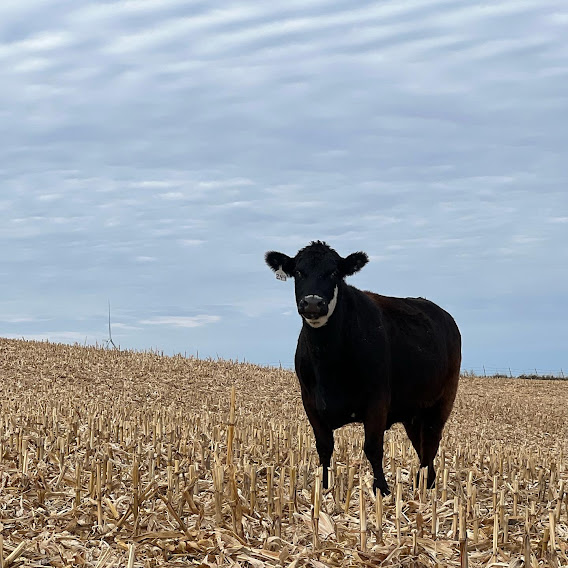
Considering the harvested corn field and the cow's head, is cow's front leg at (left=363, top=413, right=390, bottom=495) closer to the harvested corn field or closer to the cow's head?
the harvested corn field

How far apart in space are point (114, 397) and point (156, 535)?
18.2 m

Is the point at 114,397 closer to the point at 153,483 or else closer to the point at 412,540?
the point at 153,483

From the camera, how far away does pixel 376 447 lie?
339 inches

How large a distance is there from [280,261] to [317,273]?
0.61 m

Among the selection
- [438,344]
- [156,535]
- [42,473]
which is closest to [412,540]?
[156,535]

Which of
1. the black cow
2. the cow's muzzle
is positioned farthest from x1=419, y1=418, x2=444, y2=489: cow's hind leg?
the cow's muzzle

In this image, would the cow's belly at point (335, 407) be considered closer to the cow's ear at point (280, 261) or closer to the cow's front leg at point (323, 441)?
the cow's front leg at point (323, 441)

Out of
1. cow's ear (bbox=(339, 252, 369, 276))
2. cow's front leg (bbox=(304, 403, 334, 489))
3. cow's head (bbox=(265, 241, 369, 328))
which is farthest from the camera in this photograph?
cow's ear (bbox=(339, 252, 369, 276))

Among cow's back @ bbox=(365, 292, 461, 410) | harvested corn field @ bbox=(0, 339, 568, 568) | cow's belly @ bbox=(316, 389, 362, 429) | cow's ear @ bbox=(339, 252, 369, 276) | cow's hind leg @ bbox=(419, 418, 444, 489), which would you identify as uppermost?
cow's ear @ bbox=(339, 252, 369, 276)

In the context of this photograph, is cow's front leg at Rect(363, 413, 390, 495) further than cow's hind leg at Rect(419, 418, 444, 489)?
No

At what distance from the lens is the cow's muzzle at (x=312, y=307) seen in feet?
27.6

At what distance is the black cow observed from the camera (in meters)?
8.71

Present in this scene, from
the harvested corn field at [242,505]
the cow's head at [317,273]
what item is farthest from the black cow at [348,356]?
the harvested corn field at [242,505]

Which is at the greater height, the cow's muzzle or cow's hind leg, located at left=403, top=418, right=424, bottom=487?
the cow's muzzle
